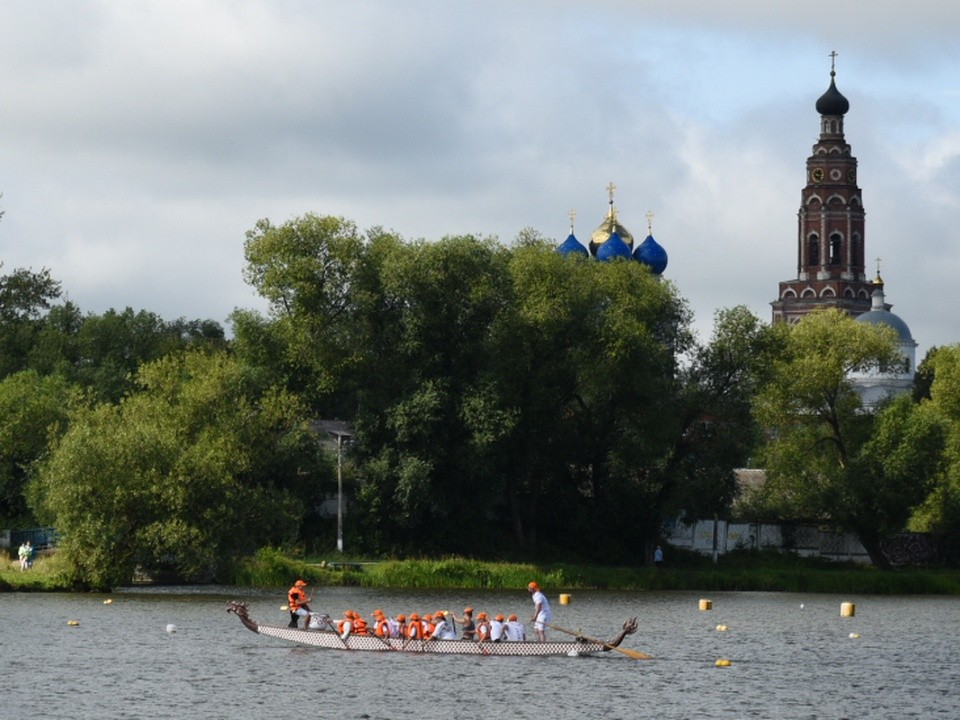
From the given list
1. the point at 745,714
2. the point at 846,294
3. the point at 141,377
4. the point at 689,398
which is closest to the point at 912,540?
the point at 689,398

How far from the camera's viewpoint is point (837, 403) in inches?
3777

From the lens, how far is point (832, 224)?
196875 mm

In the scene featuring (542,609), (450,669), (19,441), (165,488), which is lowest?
(450,669)

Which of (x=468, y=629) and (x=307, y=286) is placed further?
(x=307, y=286)

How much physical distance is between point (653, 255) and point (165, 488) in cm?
6439

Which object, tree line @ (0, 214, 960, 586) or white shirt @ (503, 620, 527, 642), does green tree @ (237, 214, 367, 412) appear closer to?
tree line @ (0, 214, 960, 586)

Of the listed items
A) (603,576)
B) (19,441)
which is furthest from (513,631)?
(19,441)

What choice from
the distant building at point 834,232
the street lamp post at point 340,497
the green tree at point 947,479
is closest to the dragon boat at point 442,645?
the street lamp post at point 340,497

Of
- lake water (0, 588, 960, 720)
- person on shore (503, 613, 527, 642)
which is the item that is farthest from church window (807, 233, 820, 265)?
person on shore (503, 613, 527, 642)

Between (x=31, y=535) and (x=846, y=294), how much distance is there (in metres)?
124

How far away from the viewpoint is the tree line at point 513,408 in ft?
284

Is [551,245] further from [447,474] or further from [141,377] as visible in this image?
[141,377]

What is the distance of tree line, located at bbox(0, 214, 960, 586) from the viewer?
8644 centimetres

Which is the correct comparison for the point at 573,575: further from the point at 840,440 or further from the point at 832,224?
the point at 832,224
